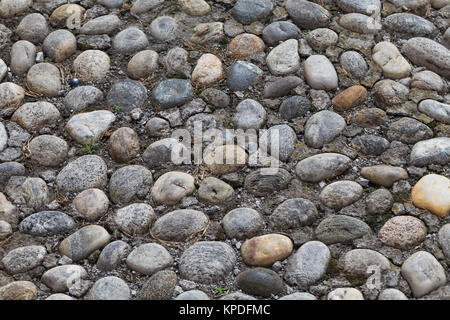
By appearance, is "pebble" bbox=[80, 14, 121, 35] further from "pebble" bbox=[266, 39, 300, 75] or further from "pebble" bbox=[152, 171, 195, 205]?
"pebble" bbox=[152, 171, 195, 205]

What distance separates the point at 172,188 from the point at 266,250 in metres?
0.57

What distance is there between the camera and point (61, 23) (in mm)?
3793

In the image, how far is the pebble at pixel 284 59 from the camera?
135 inches

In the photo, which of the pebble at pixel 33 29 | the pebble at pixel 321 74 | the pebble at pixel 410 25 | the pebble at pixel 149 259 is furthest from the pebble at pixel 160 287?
the pebble at pixel 410 25

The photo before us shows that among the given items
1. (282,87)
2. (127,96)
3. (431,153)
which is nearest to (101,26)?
(127,96)

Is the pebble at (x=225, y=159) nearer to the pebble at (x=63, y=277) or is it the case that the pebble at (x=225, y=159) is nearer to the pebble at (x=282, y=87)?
the pebble at (x=282, y=87)

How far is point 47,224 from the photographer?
2793 mm

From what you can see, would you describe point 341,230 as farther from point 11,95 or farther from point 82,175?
point 11,95

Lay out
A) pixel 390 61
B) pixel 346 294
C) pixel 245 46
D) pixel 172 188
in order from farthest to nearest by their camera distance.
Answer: pixel 245 46 → pixel 390 61 → pixel 172 188 → pixel 346 294

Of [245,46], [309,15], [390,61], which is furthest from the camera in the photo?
[309,15]

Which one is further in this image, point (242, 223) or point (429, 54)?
point (429, 54)

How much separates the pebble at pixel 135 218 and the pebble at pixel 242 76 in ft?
3.06
